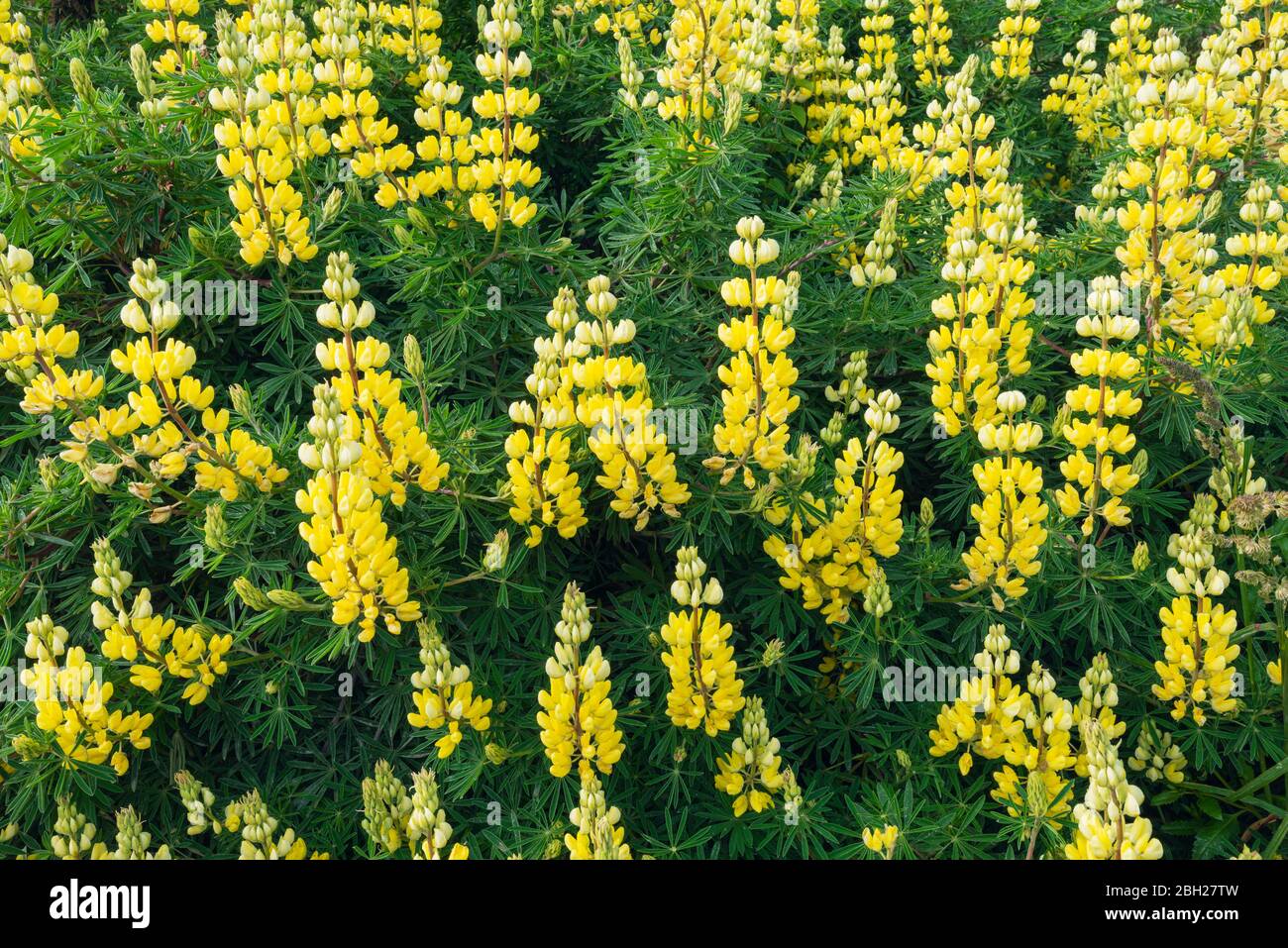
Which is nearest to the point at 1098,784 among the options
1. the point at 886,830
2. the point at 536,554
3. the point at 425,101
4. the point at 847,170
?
the point at 886,830

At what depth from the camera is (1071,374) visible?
4121 mm

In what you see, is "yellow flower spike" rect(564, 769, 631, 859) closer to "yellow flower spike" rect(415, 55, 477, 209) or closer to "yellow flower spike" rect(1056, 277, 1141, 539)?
"yellow flower spike" rect(1056, 277, 1141, 539)

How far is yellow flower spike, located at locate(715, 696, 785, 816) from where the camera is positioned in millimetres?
2938

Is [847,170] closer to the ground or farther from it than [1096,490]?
farther from it

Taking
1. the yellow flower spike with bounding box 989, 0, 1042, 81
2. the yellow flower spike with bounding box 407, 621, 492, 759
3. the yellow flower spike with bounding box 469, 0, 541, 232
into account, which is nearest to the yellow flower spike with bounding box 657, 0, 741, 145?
the yellow flower spike with bounding box 469, 0, 541, 232

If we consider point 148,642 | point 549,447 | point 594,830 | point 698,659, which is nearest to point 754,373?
point 549,447

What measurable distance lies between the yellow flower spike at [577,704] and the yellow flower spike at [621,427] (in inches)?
14.5

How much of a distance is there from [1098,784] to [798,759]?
128 centimetres

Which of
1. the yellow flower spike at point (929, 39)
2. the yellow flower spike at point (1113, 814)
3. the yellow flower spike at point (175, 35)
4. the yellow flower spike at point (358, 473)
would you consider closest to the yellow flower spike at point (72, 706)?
the yellow flower spike at point (358, 473)

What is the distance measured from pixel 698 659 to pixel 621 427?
649 mm

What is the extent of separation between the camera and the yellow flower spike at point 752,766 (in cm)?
294

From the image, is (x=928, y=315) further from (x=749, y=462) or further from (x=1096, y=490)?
(x=749, y=462)

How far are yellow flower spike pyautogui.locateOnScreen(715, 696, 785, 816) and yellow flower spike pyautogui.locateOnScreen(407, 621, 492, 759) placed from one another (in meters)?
0.69
